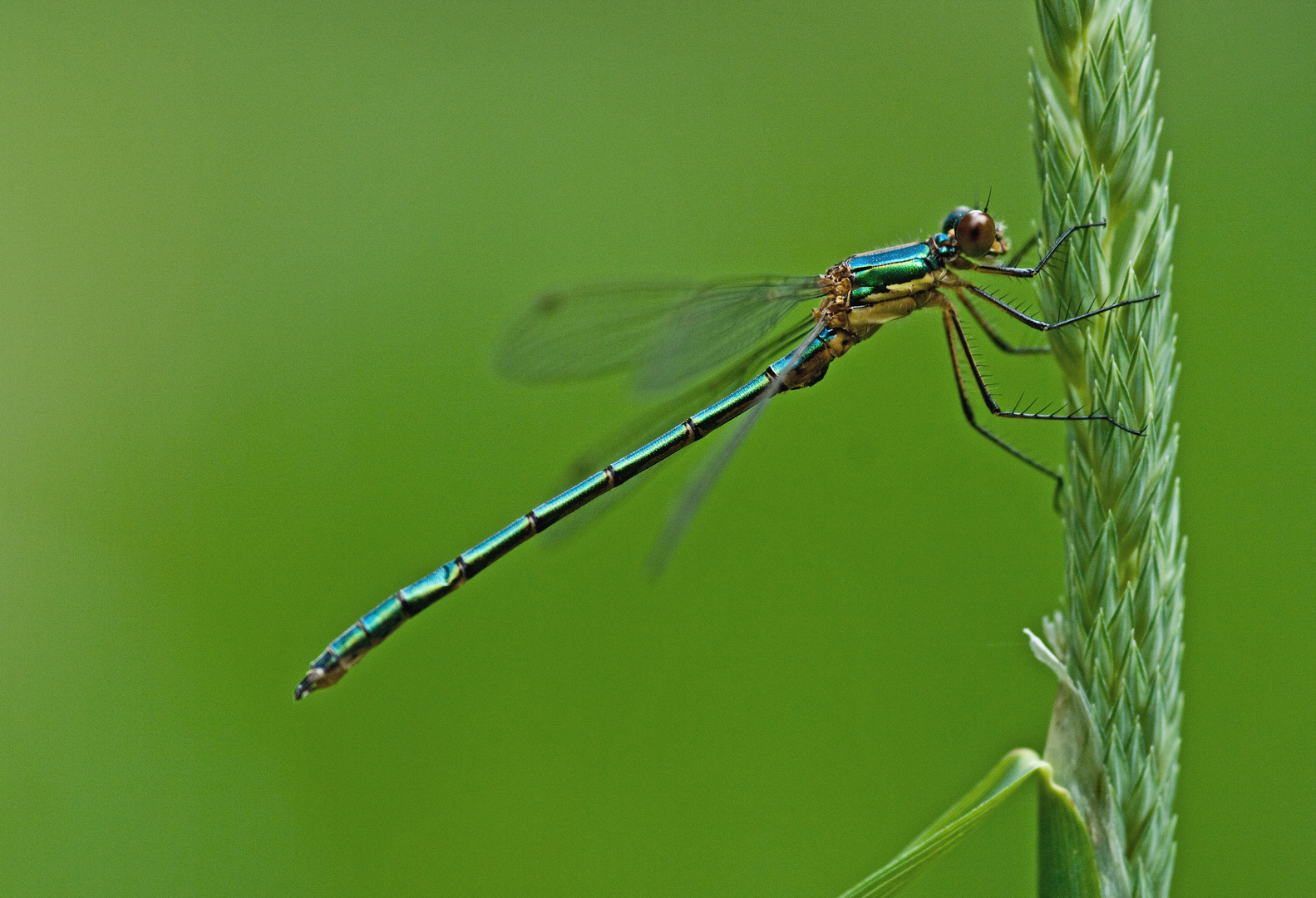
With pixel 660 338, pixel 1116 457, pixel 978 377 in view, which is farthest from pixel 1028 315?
pixel 660 338

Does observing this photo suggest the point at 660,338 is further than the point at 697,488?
Yes

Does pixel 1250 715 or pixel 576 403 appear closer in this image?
pixel 1250 715

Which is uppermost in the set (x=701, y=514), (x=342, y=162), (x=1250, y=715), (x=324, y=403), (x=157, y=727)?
(x=342, y=162)

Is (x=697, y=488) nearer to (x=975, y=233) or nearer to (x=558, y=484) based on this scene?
(x=975, y=233)

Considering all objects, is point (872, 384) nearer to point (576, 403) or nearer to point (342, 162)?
point (576, 403)

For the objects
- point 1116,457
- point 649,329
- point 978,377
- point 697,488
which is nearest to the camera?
point 1116,457

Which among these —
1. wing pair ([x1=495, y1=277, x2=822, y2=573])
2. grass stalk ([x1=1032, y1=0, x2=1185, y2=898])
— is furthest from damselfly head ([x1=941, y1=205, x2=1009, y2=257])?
grass stalk ([x1=1032, y1=0, x2=1185, y2=898])

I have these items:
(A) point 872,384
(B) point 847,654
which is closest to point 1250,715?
(B) point 847,654

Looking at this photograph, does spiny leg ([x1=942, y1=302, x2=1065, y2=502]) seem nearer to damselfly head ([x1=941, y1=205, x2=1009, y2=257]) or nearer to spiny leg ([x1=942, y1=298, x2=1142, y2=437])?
spiny leg ([x1=942, y1=298, x2=1142, y2=437])
